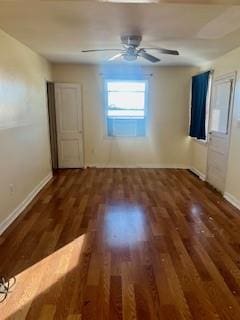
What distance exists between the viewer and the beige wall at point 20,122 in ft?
10.2

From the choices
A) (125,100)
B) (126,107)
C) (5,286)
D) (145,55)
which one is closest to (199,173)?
(126,107)

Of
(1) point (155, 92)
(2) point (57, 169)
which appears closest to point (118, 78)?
(1) point (155, 92)

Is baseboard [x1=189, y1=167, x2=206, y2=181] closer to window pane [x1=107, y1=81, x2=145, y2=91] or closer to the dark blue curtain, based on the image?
the dark blue curtain

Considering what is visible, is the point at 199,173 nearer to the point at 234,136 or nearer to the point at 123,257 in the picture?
the point at 234,136

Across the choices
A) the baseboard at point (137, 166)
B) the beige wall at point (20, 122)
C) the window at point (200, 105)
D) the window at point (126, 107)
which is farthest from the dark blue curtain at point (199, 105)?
the beige wall at point (20, 122)

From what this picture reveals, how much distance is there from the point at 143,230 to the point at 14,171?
1835mm

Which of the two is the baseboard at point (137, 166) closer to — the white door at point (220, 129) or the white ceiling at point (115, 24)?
the white door at point (220, 129)

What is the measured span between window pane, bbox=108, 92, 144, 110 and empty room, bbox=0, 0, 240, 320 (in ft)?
0.10

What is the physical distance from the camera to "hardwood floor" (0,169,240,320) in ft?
6.19

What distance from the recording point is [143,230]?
3.05 meters

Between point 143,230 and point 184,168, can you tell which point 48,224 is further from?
point 184,168

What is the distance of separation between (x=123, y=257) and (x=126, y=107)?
4057 millimetres


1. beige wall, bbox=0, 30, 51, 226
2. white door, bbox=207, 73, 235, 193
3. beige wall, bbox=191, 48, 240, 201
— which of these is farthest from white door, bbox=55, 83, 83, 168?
beige wall, bbox=191, 48, 240, 201

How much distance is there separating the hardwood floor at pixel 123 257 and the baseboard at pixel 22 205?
9cm
